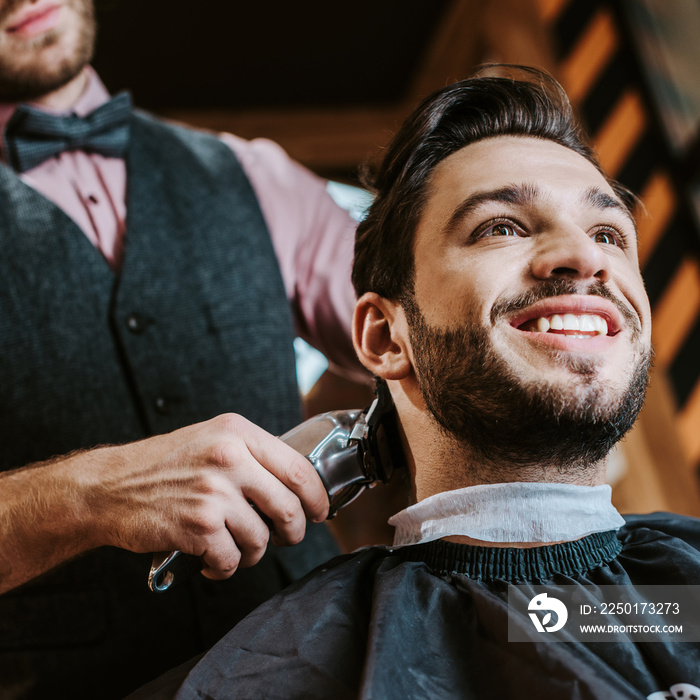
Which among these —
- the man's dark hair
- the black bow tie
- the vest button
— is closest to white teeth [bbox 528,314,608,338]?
the man's dark hair

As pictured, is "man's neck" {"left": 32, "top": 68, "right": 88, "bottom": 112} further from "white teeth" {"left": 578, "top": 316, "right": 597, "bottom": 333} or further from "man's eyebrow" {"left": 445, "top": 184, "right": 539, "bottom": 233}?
"white teeth" {"left": 578, "top": 316, "right": 597, "bottom": 333}

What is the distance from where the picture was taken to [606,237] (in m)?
1.50

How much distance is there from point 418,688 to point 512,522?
0.34 meters

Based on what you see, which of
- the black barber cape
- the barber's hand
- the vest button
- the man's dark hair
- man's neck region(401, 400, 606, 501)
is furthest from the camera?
the vest button

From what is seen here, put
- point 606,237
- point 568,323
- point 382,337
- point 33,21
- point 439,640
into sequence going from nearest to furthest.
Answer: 1. point 439,640
2. point 568,323
3. point 606,237
4. point 382,337
5. point 33,21

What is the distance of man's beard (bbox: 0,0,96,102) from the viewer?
1803 millimetres

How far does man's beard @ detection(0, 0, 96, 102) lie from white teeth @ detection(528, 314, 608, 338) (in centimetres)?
134

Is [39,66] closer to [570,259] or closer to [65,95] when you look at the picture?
[65,95]

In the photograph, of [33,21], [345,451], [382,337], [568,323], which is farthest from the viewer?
[33,21]

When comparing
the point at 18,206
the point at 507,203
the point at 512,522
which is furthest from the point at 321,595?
the point at 18,206

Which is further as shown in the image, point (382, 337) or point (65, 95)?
point (65, 95)

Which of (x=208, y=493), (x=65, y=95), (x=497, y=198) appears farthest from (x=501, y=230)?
(x=65, y=95)

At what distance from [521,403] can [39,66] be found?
144 cm

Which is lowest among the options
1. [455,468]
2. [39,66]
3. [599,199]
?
[455,468]
